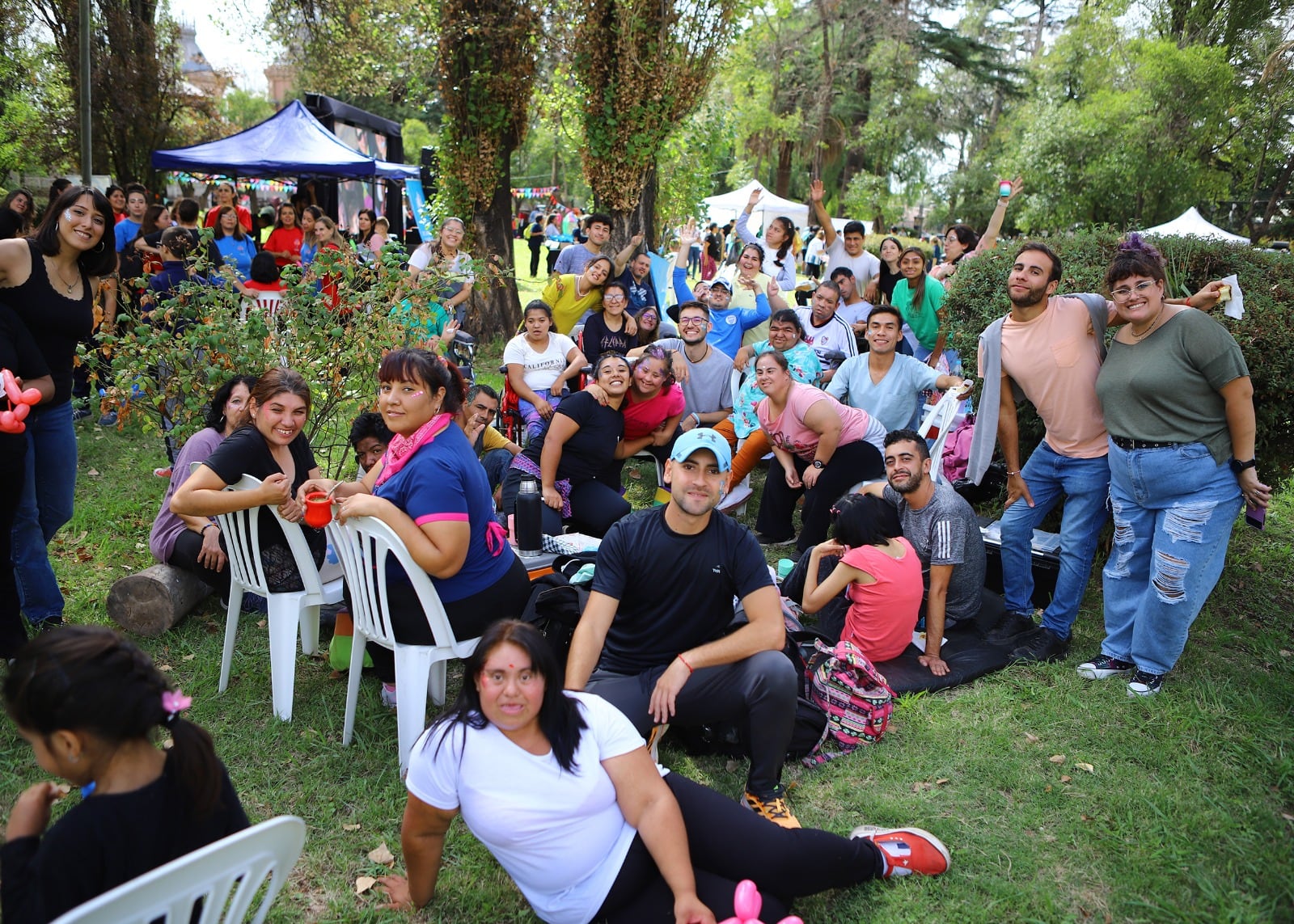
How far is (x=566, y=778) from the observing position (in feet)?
7.30

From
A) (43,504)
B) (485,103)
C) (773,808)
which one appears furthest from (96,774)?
(485,103)

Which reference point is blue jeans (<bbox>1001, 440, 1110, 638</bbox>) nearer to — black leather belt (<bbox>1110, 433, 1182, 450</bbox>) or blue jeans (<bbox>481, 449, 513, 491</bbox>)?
black leather belt (<bbox>1110, 433, 1182, 450</bbox>)

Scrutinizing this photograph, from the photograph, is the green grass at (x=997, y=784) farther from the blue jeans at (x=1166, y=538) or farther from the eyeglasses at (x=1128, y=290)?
the eyeglasses at (x=1128, y=290)

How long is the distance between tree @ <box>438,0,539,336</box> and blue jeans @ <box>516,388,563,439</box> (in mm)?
3304

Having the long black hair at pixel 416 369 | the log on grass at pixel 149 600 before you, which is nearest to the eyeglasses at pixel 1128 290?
the long black hair at pixel 416 369

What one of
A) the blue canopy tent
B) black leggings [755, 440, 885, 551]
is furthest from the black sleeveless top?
the blue canopy tent

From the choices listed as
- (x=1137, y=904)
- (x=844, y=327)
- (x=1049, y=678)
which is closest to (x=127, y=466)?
(x=844, y=327)

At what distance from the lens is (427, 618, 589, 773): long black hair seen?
7.30 ft

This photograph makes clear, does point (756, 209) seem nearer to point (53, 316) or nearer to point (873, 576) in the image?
point (873, 576)

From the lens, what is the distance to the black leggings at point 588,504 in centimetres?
514

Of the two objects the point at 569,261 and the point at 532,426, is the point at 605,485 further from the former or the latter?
the point at 569,261

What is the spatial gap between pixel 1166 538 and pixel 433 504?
3050 mm

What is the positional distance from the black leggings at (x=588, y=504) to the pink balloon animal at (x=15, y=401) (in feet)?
7.70

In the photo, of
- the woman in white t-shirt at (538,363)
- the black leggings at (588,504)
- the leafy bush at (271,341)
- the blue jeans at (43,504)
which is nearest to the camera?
the blue jeans at (43,504)
